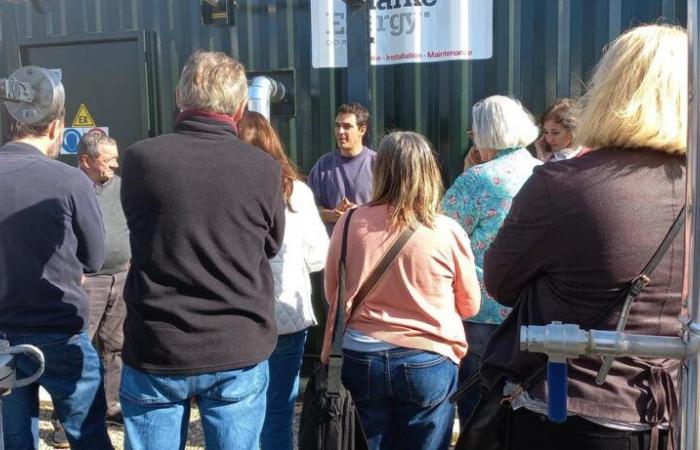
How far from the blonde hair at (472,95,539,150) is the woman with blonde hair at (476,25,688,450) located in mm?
1340

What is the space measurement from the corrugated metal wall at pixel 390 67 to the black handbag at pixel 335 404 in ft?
7.94

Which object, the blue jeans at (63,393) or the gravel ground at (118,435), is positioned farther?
the gravel ground at (118,435)

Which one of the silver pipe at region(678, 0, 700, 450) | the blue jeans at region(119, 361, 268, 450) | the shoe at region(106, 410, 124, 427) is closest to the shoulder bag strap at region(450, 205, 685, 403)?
the silver pipe at region(678, 0, 700, 450)

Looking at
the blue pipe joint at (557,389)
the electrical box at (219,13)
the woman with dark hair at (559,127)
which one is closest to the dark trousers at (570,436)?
the blue pipe joint at (557,389)

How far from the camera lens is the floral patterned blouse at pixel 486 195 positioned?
3111 mm

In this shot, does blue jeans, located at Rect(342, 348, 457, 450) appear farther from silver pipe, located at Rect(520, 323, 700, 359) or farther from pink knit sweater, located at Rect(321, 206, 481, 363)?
silver pipe, located at Rect(520, 323, 700, 359)

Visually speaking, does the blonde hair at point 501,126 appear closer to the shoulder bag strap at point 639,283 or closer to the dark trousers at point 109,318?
the shoulder bag strap at point 639,283

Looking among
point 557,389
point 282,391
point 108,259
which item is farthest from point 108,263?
point 557,389

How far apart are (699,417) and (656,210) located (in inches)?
31.0

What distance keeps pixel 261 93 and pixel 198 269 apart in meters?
2.72

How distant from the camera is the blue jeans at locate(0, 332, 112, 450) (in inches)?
114

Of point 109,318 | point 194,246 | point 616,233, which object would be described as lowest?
point 109,318

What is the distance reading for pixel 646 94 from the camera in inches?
67.2

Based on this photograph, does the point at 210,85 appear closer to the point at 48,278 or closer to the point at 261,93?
the point at 48,278
